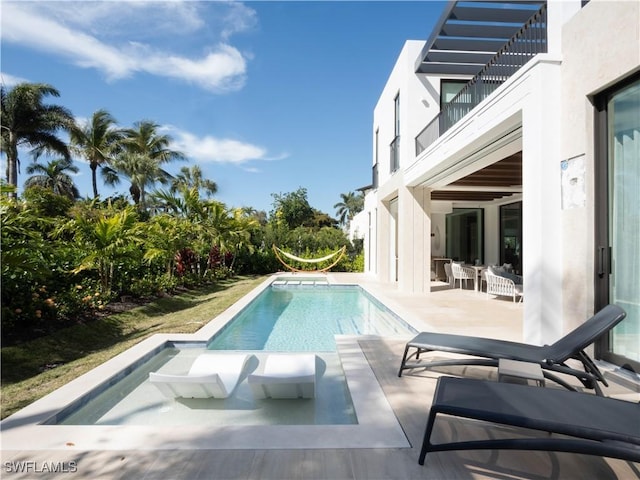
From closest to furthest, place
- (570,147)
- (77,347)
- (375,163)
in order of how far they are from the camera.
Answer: (570,147) < (77,347) < (375,163)

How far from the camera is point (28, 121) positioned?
78.3 feet

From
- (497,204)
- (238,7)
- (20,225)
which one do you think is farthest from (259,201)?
(20,225)

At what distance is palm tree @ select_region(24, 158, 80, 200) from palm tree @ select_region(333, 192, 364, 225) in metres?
35.2

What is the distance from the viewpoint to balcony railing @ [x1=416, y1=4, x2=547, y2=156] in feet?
17.9

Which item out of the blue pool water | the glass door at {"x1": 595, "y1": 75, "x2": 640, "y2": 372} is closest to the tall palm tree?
the blue pool water

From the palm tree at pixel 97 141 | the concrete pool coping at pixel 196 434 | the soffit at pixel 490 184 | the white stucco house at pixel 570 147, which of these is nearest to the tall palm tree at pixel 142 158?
the palm tree at pixel 97 141

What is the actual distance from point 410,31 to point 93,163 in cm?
2759

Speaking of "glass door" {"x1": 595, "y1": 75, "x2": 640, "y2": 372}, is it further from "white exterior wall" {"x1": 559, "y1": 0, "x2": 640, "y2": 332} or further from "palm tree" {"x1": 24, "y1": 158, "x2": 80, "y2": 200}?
"palm tree" {"x1": 24, "y1": 158, "x2": 80, "y2": 200}

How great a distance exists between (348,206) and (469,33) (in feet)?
165

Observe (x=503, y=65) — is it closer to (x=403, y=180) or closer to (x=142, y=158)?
(x=403, y=180)

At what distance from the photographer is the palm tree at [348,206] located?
57.1m

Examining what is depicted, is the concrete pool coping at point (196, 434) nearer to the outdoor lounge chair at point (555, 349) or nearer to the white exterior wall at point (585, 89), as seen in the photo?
the outdoor lounge chair at point (555, 349)

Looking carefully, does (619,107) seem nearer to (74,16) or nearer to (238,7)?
(238,7)

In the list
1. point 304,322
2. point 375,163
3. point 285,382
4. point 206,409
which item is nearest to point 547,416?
point 285,382
